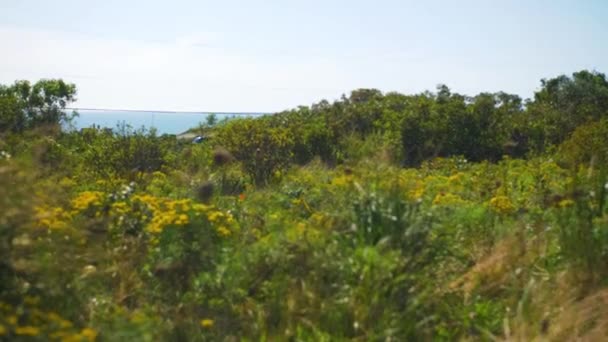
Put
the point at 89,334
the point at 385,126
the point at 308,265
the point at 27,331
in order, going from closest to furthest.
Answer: the point at 27,331
the point at 89,334
the point at 308,265
the point at 385,126

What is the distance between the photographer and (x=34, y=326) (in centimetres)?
296

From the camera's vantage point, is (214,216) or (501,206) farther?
(501,206)

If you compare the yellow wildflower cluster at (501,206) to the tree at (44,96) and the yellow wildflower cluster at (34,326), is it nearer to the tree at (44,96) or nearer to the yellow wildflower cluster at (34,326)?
the yellow wildflower cluster at (34,326)

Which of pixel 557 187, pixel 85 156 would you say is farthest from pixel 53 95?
pixel 557 187

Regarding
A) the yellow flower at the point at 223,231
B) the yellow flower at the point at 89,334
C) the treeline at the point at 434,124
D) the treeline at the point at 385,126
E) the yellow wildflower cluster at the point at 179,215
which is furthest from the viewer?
the treeline at the point at 434,124

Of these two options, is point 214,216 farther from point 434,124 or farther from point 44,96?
point 44,96

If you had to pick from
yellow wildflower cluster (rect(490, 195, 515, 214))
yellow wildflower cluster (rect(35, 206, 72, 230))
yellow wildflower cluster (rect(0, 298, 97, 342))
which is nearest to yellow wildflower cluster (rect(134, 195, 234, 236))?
yellow wildflower cluster (rect(35, 206, 72, 230))

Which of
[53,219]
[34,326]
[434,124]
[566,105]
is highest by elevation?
[566,105]

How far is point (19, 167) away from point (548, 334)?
3.06 m

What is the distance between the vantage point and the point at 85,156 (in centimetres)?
1308

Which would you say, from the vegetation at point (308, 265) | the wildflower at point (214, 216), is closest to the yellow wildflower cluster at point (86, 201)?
the vegetation at point (308, 265)

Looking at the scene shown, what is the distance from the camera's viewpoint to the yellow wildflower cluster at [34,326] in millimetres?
2789

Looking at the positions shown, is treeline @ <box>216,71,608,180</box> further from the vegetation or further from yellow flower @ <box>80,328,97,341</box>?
yellow flower @ <box>80,328,97,341</box>

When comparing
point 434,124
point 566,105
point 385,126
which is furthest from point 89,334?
point 566,105
